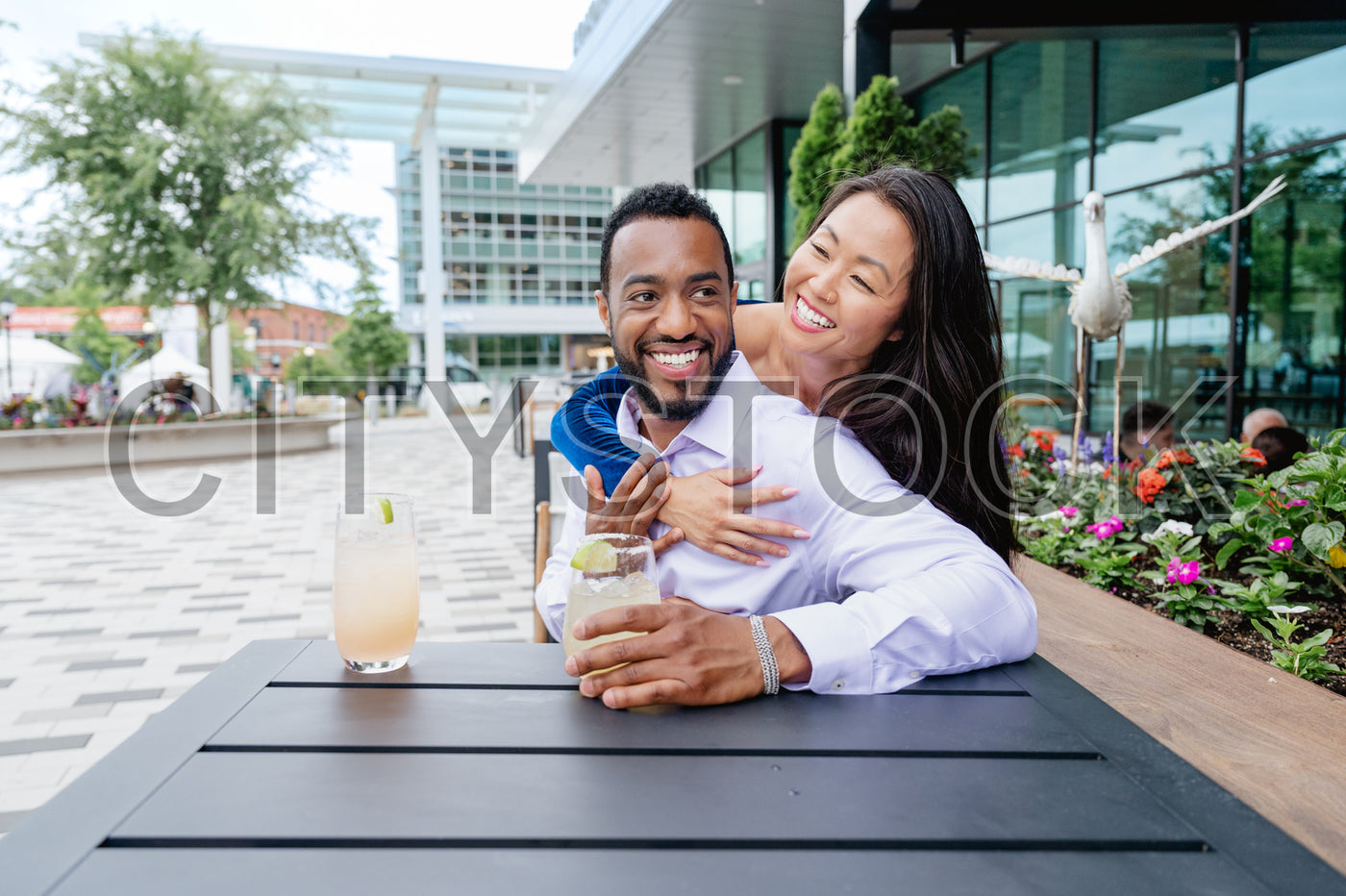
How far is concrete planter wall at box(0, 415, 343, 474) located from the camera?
10688 mm

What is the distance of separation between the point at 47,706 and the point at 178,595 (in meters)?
1.74

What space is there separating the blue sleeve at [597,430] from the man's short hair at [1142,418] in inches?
145

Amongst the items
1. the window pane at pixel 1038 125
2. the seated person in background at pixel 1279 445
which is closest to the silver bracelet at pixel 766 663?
the seated person in background at pixel 1279 445

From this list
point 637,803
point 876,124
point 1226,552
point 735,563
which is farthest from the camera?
point 876,124

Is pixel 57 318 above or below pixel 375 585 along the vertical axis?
above

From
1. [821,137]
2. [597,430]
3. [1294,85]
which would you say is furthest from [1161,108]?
[597,430]

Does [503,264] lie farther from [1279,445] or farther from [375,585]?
[375,585]

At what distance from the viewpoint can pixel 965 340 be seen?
1594 mm

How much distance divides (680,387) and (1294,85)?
275 inches

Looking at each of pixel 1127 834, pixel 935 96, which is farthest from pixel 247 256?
pixel 1127 834

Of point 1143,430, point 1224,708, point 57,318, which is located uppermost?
point 57,318

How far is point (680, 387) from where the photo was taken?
5.24 feet

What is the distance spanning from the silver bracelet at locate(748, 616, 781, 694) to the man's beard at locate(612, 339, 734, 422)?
587mm

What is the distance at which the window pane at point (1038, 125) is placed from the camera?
797cm
